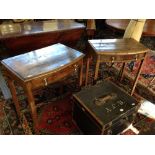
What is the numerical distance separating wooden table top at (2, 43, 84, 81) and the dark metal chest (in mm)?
345

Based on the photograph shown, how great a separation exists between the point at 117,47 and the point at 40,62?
2.75ft

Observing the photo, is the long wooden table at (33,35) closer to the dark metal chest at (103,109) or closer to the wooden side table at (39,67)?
the wooden side table at (39,67)

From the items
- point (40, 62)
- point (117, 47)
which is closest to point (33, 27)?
point (40, 62)

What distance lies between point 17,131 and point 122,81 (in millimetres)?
1535

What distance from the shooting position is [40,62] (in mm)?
1634

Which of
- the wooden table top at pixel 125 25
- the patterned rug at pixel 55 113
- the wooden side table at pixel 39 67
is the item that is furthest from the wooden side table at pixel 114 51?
the wooden table top at pixel 125 25

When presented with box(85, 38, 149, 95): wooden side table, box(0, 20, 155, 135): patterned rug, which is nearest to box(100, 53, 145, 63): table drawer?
box(85, 38, 149, 95): wooden side table

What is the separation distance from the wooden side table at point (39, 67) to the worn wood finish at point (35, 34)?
2.22ft

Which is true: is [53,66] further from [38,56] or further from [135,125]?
[135,125]

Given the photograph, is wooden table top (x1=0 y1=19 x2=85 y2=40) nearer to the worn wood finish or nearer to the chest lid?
the worn wood finish

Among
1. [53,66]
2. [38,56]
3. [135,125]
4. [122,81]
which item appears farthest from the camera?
[122,81]

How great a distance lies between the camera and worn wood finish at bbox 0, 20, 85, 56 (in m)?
2.35
